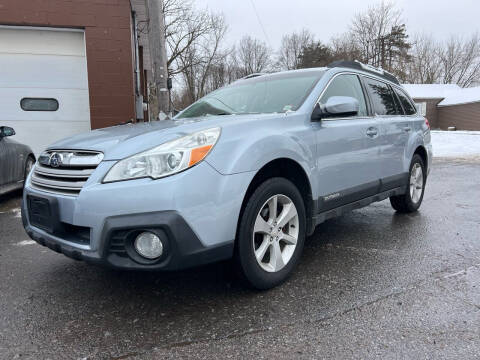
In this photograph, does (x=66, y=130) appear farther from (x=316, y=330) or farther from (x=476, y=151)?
(x=476, y=151)

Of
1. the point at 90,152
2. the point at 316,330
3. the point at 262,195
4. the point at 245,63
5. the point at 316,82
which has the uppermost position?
the point at 245,63

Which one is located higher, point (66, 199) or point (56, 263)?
point (66, 199)

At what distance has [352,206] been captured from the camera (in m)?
3.61

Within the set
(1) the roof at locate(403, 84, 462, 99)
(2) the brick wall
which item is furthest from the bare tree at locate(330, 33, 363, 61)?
(2) the brick wall

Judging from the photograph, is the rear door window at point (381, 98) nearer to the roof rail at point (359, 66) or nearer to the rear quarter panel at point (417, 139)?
the roof rail at point (359, 66)

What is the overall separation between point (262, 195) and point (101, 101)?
23.4ft

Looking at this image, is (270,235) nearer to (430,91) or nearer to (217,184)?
(217,184)

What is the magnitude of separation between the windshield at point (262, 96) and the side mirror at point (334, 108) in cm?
16

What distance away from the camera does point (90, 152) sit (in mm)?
2482

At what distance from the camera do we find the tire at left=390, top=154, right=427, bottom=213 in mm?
4855

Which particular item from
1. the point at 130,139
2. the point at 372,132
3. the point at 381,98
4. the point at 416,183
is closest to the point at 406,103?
the point at 381,98

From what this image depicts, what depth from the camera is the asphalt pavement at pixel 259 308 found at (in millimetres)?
2102

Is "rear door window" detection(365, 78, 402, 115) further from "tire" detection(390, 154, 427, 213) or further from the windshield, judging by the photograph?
the windshield

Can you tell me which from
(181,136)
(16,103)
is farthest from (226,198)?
(16,103)
